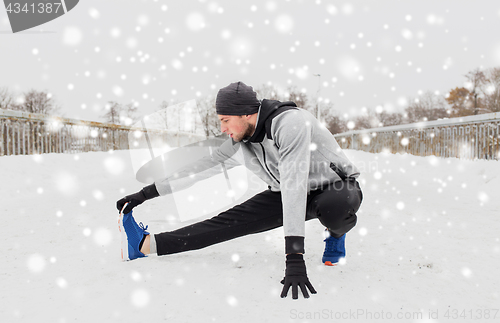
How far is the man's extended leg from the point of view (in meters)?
2.35

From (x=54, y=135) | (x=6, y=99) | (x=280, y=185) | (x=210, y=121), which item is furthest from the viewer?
(x=6, y=99)

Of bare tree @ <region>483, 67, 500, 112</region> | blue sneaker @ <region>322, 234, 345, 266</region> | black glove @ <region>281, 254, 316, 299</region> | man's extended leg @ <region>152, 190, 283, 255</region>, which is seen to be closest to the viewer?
black glove @ <region>281, 254, 316, 299</region>

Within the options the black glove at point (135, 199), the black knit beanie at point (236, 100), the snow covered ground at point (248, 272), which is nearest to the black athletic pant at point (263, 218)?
the snow covered ground at point (248, 272)

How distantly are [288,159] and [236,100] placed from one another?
548mm

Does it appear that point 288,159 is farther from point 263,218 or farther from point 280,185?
point 263,218

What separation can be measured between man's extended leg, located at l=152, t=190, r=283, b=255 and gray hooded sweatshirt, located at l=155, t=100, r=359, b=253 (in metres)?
0.19

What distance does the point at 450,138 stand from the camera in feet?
24.6

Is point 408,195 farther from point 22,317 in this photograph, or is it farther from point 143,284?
point 22,317

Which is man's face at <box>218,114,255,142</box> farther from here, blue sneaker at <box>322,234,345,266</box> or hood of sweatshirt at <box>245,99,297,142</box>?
blue sneaker at <box>322,234,345,266</box>

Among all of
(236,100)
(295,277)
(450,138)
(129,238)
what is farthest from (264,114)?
(450,138)

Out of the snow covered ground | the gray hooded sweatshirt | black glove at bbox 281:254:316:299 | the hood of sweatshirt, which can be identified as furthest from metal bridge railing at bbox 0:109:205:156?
black glove at bbox 281:254:316:299

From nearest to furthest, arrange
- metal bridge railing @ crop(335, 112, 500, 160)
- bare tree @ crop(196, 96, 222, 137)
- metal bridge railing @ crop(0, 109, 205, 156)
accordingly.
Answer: bare tree @ crop(196, 96, 222, 137)
metal bridge railing @ crop(335, 112, 500, 160)
metal bridge railing @ crop(0, 109, 205, 156)

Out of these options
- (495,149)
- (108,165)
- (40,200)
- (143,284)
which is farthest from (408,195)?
(108,165)

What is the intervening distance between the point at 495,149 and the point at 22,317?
23.9ft
